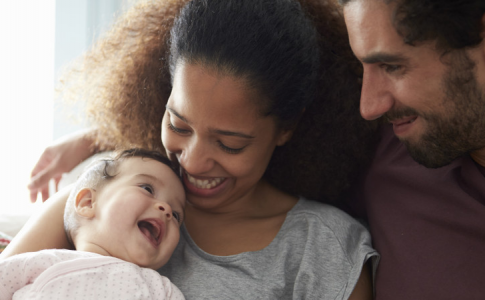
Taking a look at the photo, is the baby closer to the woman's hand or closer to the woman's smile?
the woman's smile

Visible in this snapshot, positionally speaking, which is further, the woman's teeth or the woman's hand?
the woman's hand

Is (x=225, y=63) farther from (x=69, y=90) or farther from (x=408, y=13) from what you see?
(x=69, y=90)

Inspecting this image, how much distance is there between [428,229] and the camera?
1457 millimetres

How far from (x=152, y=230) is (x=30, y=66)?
74.2 inches

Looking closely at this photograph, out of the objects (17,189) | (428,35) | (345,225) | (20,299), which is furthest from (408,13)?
(17,189)

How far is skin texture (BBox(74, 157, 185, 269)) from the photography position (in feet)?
4.58

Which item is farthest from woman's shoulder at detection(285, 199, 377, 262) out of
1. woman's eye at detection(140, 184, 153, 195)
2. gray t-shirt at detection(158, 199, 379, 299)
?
woman's eye at detection(140, 184, 153, 195)

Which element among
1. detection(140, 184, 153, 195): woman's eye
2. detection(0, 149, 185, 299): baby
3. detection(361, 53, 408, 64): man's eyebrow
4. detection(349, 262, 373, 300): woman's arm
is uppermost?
detection(361, 53, 408, 64): man's eyebrow

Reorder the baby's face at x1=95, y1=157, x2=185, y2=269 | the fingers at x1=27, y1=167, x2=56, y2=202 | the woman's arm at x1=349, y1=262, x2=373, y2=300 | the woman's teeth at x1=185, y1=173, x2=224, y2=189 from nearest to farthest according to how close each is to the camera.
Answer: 1. the baby's face at x1=95, y1=157, x2=185, y2=269
2. the woman's arm at x1=349, y1=262, x2=373, y2=300
3. the woman's teeth at x1=185, y1=173, x2=224, y2=189
4. the fingers at x1=27, y1=167, x2=56, y2=202

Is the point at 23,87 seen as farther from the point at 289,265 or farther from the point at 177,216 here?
the point at 289,265

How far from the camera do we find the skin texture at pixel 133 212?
4.58 feet

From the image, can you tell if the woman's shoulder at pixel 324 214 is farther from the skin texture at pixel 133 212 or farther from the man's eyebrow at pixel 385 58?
the man's eyebrow at pixel 385 58

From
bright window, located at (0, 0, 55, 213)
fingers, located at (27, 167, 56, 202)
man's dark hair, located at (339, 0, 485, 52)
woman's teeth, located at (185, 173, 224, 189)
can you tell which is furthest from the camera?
bright window, located at (0, 0, 55, 213)

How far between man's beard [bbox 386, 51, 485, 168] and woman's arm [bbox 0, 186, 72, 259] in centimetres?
104
